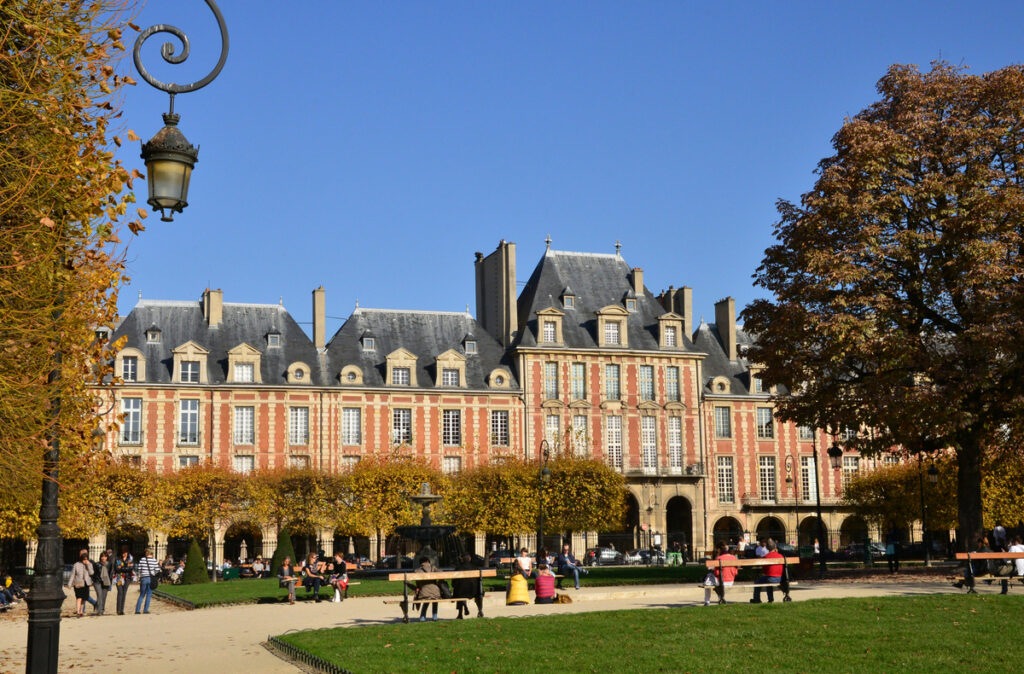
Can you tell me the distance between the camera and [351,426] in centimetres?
4734

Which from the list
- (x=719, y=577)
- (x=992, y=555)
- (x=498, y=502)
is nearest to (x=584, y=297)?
(x=498, y=502)

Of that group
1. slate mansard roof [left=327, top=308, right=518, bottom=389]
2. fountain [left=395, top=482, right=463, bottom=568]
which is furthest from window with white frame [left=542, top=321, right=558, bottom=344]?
fountain [left=395, top=482, right=463, bottom=568]

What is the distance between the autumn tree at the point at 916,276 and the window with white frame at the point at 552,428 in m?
25.0

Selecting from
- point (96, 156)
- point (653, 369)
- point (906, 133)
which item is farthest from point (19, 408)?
point (653, 369)

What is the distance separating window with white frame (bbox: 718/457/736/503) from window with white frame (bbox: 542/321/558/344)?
383 inches

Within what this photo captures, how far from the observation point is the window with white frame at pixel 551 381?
49.6m

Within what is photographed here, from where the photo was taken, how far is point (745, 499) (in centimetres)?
5166

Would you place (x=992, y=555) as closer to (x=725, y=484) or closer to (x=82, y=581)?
(x=82, y=581)

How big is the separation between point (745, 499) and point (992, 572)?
99.7ft

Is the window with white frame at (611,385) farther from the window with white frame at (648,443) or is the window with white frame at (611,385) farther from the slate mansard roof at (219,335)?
the slate mansard roof at (219,335)

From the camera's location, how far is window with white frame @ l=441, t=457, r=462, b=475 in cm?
4784

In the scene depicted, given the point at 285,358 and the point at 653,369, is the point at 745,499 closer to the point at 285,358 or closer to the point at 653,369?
the point at 653,369

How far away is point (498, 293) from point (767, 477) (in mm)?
15181

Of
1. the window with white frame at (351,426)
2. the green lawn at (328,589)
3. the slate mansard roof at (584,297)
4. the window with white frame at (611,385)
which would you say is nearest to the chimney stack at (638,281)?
the slate mansard roof at (584,297)
